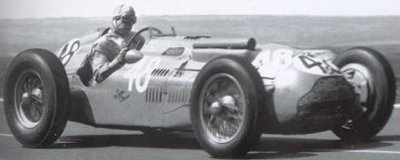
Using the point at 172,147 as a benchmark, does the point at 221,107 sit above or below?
above

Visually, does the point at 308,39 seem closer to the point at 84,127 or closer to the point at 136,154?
the point at 136,154

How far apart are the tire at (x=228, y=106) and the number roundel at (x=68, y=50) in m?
1.95

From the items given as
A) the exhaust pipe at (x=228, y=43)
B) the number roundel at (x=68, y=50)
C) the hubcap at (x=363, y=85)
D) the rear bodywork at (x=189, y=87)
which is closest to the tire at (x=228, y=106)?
the rear bodywork at (x=189, y=87)

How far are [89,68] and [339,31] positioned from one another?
215 cm

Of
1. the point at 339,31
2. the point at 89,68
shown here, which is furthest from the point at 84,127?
the point at 339,31

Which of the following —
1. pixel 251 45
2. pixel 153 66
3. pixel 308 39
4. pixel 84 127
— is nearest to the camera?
pixel 251 45

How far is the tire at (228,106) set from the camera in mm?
6535

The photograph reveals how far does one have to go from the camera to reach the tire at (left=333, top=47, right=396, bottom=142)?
7410mm

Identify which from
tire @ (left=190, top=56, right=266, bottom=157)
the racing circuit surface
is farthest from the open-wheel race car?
the racing circuit surface

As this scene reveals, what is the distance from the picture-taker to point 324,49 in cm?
762

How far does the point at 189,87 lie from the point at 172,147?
85cm

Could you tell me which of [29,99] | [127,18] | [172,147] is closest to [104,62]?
[127,18]

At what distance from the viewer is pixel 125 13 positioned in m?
8.33

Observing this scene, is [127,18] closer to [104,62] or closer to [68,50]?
[104,62]
